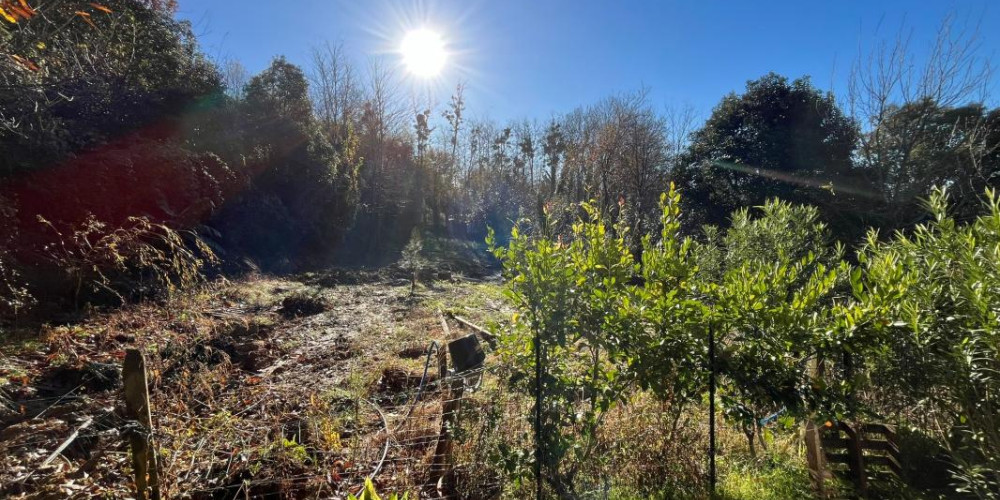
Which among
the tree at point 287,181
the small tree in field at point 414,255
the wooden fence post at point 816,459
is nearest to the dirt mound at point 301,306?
the small tree in field at point 414,255

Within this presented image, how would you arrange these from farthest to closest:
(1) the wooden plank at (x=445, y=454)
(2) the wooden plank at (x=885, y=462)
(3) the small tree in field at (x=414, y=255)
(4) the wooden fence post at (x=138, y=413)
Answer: (3) the small tree in field at (x=414, y=255), (1) the wooden plank at (x=445, y=454), (2) the wooden plank at (x=885, y=462), (4) the wooden fence post at (x=138, y=413)

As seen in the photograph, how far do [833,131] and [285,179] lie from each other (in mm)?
18024

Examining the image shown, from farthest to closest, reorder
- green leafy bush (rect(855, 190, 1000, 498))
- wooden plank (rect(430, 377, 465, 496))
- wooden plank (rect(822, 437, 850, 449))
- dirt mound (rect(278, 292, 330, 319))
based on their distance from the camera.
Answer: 1. dirt mound (rect(278, 292, 330, 319))
2. wooden plank (rect(430, 377, 465, 496))
3. wooden plank (rect(822, 437, 850, 449))
4. green leafy bush (rect(855, 190, 1000, 498))

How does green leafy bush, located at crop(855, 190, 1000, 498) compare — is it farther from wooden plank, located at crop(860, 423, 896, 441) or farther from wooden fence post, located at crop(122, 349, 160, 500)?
wooden fence post, located at crop(122, 349, 160, 500)

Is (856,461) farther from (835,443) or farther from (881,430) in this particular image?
(881,430)

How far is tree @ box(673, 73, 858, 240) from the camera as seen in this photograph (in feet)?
37.9

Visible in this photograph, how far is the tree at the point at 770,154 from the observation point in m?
11.5

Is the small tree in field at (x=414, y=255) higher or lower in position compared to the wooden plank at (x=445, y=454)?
higher

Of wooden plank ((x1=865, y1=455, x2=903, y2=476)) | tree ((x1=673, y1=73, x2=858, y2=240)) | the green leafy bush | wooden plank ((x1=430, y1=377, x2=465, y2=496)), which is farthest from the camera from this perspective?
tree ((x1=673, y1=73, x2=858, y2=240))

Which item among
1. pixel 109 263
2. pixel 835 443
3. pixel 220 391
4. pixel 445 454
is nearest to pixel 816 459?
pixel 835 443

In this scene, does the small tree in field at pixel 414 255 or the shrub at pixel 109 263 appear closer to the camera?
the shrub at pixel 109 263

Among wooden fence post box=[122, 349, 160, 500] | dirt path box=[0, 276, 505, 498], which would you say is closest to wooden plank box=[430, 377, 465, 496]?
dirt path box=[0, 276, 505, 498]

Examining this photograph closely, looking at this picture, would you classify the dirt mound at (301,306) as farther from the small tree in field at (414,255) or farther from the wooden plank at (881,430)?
the wooden plank at (881,430)

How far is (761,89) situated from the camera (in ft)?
42.8
